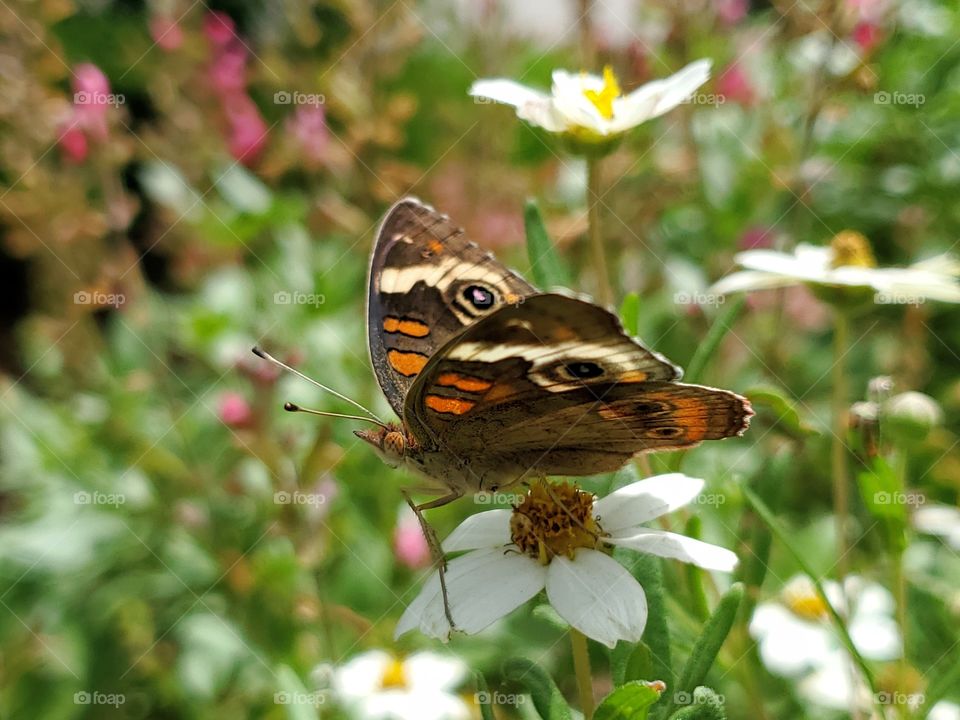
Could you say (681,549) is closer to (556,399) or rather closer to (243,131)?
(556,399)

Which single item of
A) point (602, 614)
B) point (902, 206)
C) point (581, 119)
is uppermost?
point (581, 119)

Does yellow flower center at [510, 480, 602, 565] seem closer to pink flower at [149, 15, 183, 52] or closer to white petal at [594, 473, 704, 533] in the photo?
white petal at [594, 473, 704, 533]

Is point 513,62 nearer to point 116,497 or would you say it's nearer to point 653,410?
point 116,497

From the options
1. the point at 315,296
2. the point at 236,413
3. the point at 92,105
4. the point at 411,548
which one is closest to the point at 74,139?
the point at 92,105

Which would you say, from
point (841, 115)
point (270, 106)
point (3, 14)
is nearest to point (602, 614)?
point (841, 115)

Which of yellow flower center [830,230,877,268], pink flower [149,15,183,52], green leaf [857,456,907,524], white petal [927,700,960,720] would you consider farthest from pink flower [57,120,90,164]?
white petal [927,700,960,720]

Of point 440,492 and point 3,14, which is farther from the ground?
point 3,14

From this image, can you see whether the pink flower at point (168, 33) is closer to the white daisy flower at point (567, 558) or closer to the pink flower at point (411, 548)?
the pink flower at point (411, 548)
